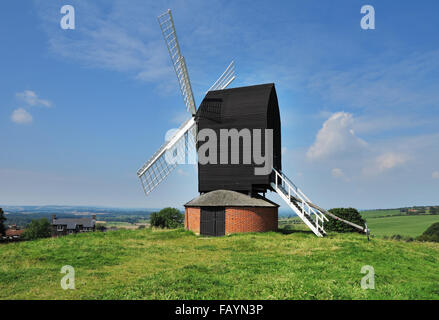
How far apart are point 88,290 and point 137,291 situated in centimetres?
211

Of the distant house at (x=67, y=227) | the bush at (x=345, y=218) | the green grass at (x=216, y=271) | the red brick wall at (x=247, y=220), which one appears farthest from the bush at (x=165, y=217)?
the green grass at (x=216, y=271)

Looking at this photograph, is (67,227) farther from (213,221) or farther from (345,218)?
(345,218)

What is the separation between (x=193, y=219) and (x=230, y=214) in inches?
154

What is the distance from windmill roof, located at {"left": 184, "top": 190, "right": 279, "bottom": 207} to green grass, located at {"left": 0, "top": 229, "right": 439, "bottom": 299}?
5483 mm

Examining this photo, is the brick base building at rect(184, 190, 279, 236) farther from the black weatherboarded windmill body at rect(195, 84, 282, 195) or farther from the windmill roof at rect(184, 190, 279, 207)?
the black weatherboarded windmill body at rect(195, 84, 282, 195)

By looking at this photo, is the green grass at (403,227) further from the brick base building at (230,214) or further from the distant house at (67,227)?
the distant house at (67,227)

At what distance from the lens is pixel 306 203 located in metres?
23.2

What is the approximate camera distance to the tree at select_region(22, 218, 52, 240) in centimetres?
8119

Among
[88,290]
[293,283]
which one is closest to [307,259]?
[293,283]

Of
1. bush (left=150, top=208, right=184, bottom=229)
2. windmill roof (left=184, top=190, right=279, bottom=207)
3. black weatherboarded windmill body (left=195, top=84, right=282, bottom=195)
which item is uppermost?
black weatherboarded windmill body (left=195, top=84, right=282, bottom=195)

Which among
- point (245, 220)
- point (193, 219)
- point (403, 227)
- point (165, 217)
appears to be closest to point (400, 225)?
point (403, 227)

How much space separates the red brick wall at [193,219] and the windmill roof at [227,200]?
1.92ft

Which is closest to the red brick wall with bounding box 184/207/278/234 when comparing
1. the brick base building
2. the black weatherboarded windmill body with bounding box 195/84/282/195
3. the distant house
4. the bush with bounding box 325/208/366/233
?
the brick base building
